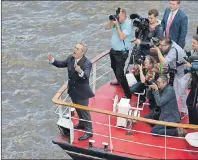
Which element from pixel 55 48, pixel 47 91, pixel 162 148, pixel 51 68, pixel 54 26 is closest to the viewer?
pixel 162 148

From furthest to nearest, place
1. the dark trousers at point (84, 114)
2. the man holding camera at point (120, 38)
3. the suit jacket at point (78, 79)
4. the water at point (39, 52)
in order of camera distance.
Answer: the water at point (39, 52), the man holding camera at point (120, 38), the dark trousers at point (84, 114), the suit jacket at point (78, 79)

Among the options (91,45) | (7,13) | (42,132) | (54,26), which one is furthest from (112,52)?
(7,13)

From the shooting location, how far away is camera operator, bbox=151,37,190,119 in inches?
368

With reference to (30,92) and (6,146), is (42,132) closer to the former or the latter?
(6,146)

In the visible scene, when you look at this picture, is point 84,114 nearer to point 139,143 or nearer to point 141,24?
point 139,143

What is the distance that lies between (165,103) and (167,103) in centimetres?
6

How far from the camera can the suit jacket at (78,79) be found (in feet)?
29.2

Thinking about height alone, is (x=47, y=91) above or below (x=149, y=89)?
below

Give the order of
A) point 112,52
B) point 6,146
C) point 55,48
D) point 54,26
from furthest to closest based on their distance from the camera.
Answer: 1. point 54,26
2. point 55,48
3. point 6,146
4. point 112,52

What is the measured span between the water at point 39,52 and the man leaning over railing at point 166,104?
15.1 feet

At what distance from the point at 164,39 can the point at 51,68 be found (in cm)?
878

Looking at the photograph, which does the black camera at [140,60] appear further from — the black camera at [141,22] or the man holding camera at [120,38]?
the black camera at [141,22]

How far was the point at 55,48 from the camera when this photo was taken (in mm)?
18969

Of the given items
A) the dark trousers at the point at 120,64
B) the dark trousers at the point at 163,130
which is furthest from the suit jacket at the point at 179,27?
the dark trousers at the point at 163,130
